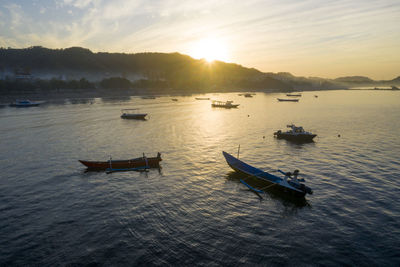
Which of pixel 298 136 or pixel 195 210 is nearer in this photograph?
pixel 195 210

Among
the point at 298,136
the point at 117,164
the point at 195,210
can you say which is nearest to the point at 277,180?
the point at 195,210

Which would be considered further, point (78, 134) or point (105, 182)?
point (78, 134)

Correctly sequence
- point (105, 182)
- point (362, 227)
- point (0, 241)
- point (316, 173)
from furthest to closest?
point (316, 173), point (105, 182), point (362, 227), point (0, 241)

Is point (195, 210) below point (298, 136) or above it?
below

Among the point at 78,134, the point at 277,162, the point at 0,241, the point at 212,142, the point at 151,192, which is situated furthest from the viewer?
the point at 78,134

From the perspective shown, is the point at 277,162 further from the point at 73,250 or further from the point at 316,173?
the point at 73,250

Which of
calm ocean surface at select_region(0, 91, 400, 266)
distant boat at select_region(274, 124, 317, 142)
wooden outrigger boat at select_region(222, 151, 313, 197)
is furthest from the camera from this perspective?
distant boat at select_region(274, 124, 317, 142)

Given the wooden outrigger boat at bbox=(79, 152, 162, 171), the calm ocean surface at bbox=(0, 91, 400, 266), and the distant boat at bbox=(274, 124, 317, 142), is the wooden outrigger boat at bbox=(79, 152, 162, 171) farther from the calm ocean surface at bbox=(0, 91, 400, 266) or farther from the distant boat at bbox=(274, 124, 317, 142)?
the distant boat at bbox=(274, 124, 317, 142)

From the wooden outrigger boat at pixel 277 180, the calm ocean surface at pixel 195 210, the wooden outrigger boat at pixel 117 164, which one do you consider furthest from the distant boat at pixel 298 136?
the wooden outrigger boat at pixel 117 164

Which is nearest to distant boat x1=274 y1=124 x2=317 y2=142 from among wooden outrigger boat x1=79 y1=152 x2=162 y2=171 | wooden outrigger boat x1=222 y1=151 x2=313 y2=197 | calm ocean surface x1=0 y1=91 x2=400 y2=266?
calm ocean surface x1=0 y1=91 x2=400 y2=266

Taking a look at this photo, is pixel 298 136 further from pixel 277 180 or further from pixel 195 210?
pixel 195 210

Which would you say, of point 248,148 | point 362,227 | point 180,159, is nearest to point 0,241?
point 180,159

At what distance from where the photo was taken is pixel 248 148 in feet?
181

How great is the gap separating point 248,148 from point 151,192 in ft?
97.1
